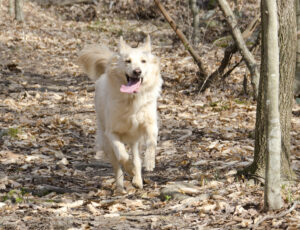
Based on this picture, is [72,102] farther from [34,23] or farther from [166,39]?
[34,23]

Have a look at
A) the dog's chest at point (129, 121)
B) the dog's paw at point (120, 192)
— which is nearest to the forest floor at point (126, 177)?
the dog's paw at point (120, 192)

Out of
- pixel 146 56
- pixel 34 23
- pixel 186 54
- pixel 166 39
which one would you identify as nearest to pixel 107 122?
pixel 146 56

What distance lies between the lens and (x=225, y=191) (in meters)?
4.89

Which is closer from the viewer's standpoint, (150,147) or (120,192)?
(120,192)

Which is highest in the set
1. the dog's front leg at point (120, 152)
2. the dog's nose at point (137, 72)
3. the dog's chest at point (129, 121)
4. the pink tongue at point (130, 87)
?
the dog's nose at point (137, 72)

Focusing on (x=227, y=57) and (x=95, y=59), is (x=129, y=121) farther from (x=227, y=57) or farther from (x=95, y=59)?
(x=227, y=57)

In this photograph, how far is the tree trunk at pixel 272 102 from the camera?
12.8 feet

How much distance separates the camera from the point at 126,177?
664 cm

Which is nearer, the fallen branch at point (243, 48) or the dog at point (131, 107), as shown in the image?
the dog at point (131, 107)

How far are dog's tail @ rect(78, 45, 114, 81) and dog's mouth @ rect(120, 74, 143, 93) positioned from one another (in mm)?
998

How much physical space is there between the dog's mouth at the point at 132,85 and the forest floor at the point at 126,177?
1.23m

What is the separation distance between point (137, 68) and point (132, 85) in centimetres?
26

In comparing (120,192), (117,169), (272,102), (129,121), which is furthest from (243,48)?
(272,102)

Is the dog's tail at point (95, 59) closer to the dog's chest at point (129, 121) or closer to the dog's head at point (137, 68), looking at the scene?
the dog's head at point (137, 68)
